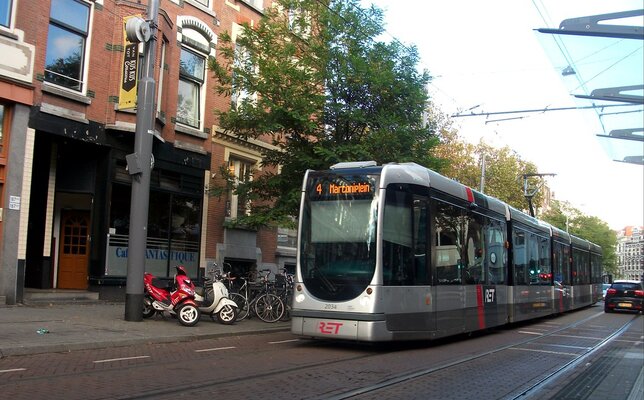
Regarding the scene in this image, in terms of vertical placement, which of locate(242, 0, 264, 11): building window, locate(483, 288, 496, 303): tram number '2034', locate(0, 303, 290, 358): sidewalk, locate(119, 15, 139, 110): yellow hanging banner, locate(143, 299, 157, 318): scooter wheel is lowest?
locate(0, 303, 290, 358): sidewalk

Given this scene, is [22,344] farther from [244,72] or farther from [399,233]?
[244,72]

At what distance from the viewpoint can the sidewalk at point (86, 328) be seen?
8695mm

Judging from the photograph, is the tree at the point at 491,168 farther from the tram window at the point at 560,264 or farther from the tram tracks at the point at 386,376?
the tram tracks at the point at 386,376

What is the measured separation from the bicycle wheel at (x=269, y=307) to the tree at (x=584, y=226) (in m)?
58.6

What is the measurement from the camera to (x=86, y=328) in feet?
34.1

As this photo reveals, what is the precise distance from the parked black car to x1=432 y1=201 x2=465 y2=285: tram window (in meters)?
16.9

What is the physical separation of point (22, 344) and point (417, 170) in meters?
7.18

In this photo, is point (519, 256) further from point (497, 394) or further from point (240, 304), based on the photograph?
point (497, 394)

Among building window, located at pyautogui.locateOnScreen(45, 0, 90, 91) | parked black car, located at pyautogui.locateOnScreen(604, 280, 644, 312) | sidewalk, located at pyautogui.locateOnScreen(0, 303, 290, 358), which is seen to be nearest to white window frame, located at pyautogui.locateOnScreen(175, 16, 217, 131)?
building window, located at pyautogui.locateOnScreen(45, 0, 90, 91)

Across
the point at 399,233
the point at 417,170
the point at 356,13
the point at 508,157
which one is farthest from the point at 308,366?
the point at 508,157

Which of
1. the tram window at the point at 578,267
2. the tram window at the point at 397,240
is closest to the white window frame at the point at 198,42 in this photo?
the tram window at the point at 397,240

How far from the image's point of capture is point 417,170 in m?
10.5

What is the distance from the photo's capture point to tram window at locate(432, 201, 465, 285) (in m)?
10.7

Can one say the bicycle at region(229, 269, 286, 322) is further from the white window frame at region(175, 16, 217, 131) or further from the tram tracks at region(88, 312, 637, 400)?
the white window frame at region(175, 16, 217, 131)
